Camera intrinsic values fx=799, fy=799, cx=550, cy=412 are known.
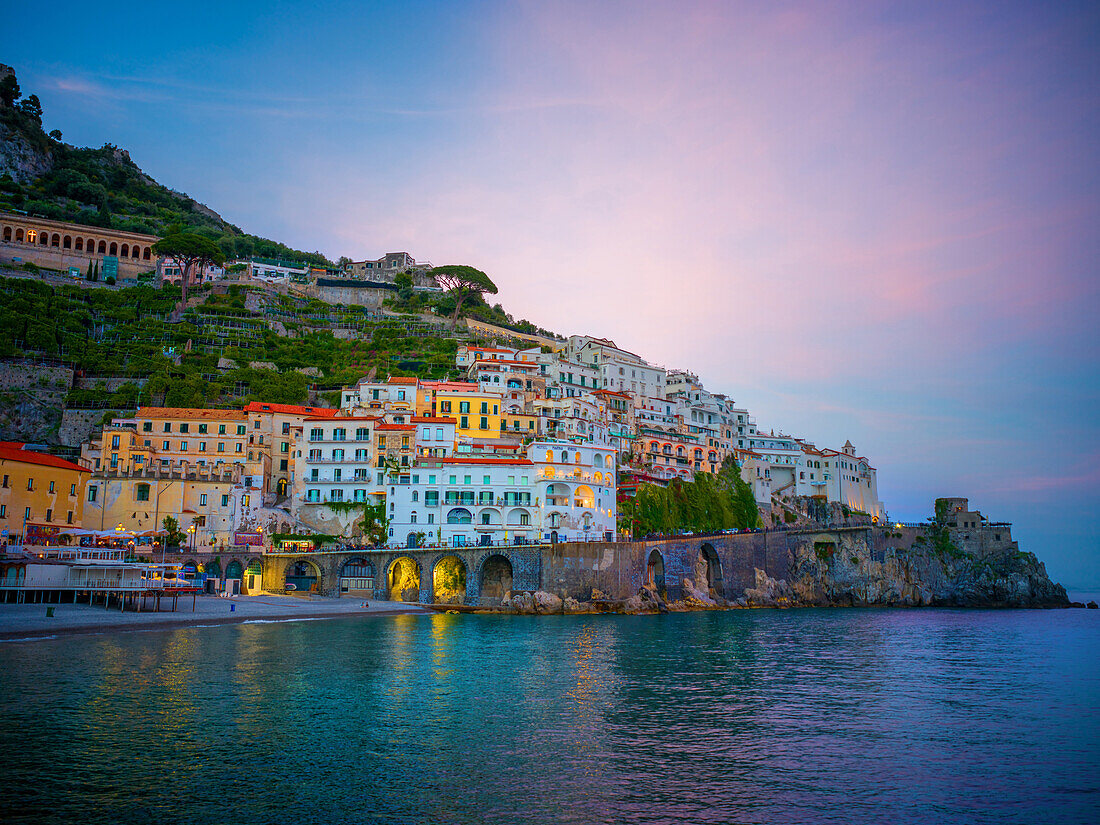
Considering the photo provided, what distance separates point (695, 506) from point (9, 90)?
14113cm

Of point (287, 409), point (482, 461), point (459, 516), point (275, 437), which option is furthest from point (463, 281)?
point (459, 516)

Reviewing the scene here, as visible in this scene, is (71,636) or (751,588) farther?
(751,588)

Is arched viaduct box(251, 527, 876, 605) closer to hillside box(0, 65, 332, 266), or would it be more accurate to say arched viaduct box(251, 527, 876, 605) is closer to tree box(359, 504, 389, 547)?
tree box(359, 504, 389, 547)

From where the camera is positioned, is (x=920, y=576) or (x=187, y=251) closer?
(x=920, y=576)

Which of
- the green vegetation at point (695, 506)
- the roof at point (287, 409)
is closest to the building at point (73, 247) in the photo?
the roof at point (287, 409)

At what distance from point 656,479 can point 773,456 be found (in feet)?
94.3

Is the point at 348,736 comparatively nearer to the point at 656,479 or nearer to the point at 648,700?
the point at 648,700

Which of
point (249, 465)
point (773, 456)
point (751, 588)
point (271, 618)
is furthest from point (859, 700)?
point (773, 456)

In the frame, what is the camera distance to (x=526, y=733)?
23.8 meters

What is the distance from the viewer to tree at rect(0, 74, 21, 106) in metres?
139

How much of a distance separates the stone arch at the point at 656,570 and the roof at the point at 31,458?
156ft

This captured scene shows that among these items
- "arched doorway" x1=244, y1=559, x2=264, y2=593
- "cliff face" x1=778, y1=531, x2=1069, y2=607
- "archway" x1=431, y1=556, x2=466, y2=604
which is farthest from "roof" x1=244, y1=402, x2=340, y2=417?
"cliff face" x1=778, y1=531, x2=1069, y2=607

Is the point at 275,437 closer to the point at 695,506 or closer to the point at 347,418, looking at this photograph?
the point at 347,418

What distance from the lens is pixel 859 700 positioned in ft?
100.0
